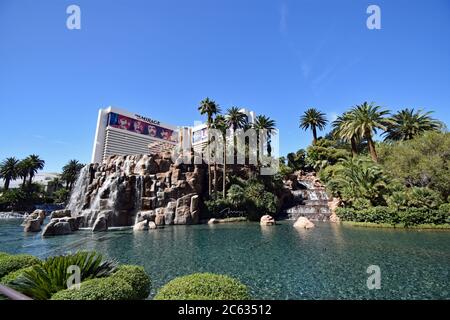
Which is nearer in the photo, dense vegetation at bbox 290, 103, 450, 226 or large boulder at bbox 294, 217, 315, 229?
dense vegetation at bbox 290, 103, 450, 226

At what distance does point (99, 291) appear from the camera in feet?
17.1

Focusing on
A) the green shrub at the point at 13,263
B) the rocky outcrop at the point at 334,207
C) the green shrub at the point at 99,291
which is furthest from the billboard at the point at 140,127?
the green shrub at the point at 99,291

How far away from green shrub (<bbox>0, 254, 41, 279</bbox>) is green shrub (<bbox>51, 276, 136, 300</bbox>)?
336 centimetres

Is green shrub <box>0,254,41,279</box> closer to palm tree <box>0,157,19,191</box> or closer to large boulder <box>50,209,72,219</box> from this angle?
large boulder <box>50,209,72,219</box>

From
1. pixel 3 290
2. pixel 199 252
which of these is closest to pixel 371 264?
pixel 199 252

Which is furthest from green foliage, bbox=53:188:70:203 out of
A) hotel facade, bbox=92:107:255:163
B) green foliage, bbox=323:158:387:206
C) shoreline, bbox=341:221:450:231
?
shoreline, bbox=341:221:450:231

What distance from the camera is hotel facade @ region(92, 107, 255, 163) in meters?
125

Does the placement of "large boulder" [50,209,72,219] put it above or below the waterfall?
below

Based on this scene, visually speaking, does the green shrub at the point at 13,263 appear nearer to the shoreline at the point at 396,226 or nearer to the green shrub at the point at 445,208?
the shoreline at the point at 396,226

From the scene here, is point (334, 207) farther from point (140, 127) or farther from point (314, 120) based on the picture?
point (140, 127)

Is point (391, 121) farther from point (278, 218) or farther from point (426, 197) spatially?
point (278, 218)

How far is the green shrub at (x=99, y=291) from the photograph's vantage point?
4.90 meters

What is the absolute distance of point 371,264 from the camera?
12.4 meters

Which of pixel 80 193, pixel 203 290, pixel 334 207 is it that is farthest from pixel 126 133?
pixel 203 290
